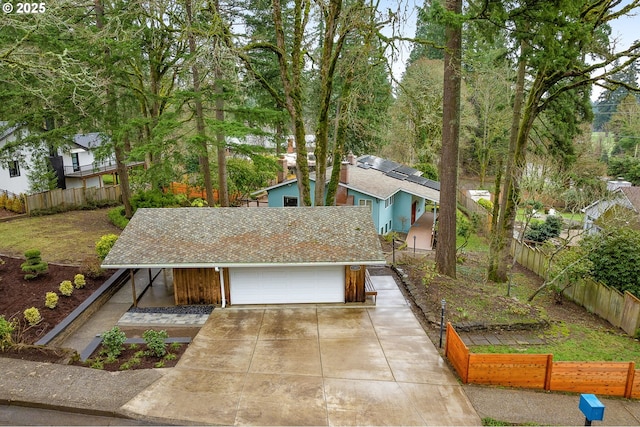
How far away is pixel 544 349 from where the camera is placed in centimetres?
1110

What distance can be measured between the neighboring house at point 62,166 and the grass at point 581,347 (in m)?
22.0

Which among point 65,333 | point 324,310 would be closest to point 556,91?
point 324,310

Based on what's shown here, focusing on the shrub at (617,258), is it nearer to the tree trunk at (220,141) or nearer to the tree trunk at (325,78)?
the tree trunk at (325,78)

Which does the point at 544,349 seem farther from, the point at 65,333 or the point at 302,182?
the point at 65,333

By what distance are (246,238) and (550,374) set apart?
9344 mm

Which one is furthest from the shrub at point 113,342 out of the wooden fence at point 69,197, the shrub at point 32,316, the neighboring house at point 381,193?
the wooden fence at point 69,197

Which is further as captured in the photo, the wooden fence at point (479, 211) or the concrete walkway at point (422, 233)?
the wooden fence at point (479, 211)

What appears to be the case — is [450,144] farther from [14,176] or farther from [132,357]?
[14,176]

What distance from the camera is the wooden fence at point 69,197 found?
2278 centimetres

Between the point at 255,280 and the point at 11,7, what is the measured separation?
12604 millimetres

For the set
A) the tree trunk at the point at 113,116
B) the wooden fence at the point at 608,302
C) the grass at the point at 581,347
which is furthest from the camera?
the tree trunk at the point at 113,116

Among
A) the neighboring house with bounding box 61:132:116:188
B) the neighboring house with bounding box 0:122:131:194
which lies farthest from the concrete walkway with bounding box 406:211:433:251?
the neighboring house with bounding box 61:132:116:188

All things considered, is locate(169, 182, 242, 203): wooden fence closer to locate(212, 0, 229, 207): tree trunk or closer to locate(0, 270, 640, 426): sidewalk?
locate(212, 0, 229, 207): tree trunk

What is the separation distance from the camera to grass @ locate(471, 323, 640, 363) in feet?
35.7
